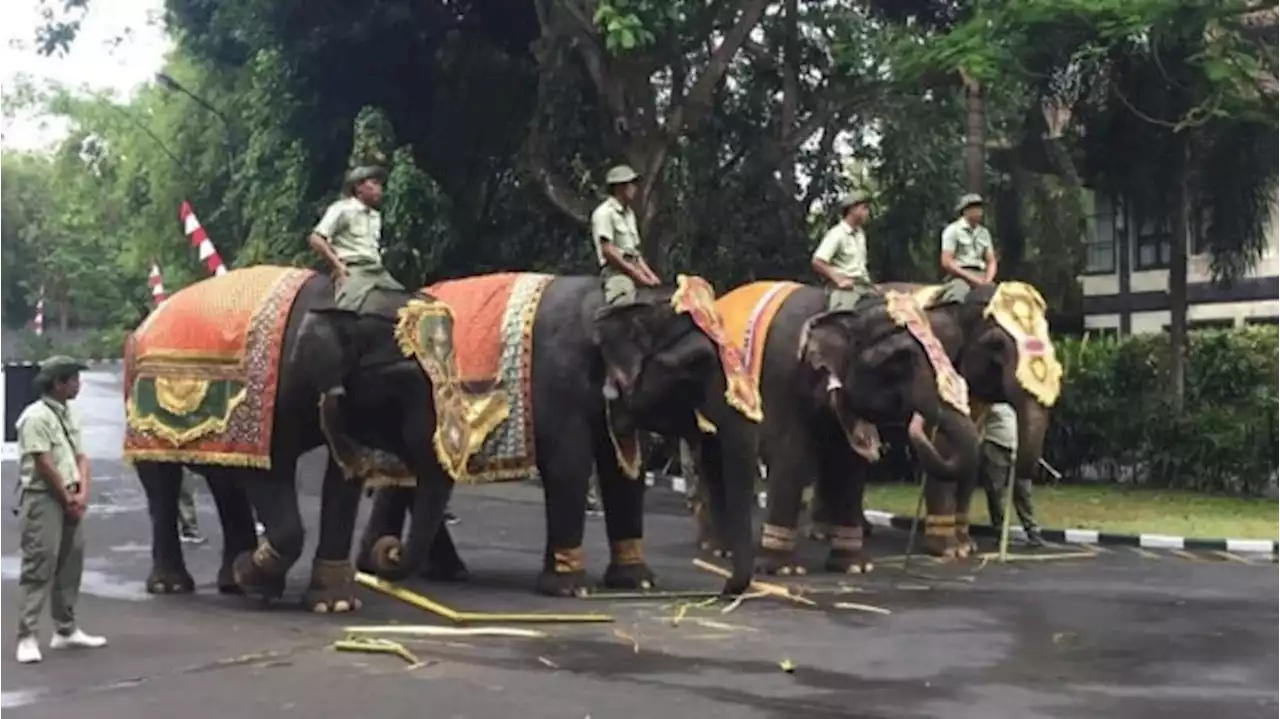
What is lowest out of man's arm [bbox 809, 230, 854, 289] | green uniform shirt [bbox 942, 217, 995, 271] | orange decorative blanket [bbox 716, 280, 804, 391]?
orange decorative blanket [bbox 716, 280, 804, 391]

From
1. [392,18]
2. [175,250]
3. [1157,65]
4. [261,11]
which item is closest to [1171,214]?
[1157,65]

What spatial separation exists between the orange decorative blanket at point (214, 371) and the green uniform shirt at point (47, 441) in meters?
1.85

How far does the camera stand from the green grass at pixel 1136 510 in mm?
16125

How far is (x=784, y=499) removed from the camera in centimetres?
1256

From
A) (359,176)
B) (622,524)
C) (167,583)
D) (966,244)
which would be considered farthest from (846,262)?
(167,583)

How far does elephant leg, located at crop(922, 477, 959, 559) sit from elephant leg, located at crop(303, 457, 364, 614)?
200 inches

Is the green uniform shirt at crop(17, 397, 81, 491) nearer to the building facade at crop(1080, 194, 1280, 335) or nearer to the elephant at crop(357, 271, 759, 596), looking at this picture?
the elephant at crop(357, 271, 759, 596)

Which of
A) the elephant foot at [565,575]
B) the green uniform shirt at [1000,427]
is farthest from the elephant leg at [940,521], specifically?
the elephant foot at [565,575]

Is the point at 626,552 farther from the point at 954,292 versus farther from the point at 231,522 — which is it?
the point at 954,292

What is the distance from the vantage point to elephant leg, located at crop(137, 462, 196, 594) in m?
11.6

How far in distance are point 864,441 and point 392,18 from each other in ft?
39.3

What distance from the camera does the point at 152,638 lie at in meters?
9.59

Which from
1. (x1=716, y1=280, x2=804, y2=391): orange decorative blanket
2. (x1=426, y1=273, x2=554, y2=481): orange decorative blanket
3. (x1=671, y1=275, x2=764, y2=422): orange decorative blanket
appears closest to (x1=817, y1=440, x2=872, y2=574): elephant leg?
(x1=716, y1=280, x2=804, y2=391): orange decorative blanket

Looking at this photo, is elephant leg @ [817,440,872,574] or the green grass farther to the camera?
the green grass
